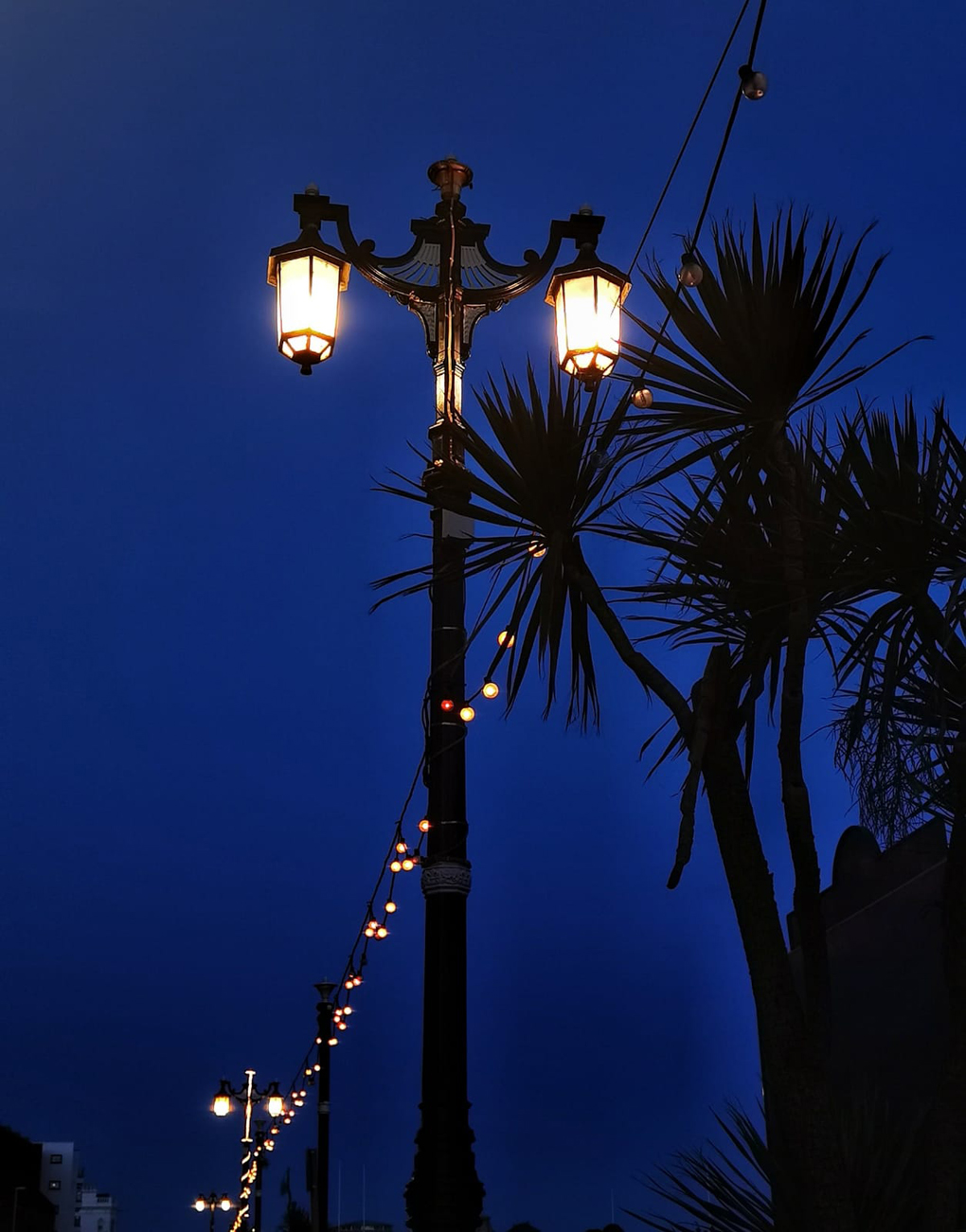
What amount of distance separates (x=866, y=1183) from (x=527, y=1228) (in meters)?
12.9

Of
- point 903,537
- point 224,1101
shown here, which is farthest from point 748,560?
point 224,1101

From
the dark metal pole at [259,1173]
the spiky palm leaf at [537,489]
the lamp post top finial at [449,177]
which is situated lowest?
the dark metal pole at [259,1173]

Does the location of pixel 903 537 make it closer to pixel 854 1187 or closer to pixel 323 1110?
pixel 854 1187

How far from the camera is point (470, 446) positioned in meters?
6.03

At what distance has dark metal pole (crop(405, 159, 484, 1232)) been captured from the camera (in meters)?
5.03

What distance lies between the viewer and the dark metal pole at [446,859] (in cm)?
503

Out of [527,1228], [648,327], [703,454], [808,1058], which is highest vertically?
[648,327]

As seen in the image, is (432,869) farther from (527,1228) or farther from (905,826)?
(527,1228)

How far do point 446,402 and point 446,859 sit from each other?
7.49 feet

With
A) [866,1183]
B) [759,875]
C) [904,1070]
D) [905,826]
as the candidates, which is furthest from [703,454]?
[904,1070]

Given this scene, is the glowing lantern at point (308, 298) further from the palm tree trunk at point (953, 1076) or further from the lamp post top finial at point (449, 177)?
the palm tree trunk at point (953, 1076)

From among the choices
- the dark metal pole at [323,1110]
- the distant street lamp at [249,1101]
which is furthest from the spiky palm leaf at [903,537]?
the distant street lamp at [249,1101]

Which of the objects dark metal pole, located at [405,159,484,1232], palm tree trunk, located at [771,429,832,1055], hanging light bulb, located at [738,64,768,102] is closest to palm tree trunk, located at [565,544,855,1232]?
palm tree trunk, located at [771,429,832,1055]

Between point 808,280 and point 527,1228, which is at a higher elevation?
point 808,280
